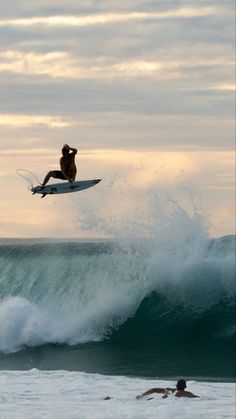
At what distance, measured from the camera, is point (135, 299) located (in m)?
33.6

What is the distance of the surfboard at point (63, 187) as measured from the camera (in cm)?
1934

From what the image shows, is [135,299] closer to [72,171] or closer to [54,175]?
[54,175]

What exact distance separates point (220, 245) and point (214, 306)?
14.6ft

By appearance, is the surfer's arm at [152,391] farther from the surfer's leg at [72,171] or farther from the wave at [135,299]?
the wave at [135,299]

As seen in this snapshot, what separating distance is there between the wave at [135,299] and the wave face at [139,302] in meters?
0.03

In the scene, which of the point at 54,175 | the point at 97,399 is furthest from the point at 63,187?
the point at 97,399

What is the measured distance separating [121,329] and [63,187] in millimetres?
12477

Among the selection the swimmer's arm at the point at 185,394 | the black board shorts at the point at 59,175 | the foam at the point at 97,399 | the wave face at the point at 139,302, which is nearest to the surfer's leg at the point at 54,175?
the black board shorts at the point at 59,175

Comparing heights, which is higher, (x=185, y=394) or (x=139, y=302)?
(x=139, y=302)

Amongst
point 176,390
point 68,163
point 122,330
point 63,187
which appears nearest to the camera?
point 68,163

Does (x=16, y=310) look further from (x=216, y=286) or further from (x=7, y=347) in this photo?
(x=216, y=286)

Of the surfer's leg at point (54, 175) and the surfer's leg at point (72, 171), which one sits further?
the surfer's leg at point (54, 175)

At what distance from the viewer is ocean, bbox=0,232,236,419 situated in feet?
66.6

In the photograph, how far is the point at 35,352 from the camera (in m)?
29.3
